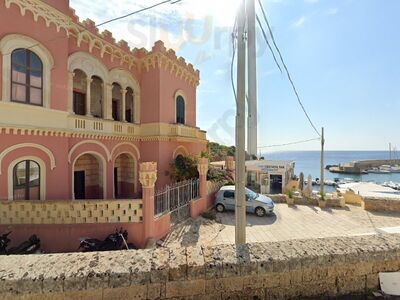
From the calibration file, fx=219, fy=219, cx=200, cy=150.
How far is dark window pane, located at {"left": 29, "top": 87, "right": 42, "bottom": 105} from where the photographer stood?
841 centimetres

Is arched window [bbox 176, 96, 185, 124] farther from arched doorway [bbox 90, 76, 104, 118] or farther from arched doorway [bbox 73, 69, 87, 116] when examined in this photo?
arched doorway [bbox 73, 69, 87, 116]

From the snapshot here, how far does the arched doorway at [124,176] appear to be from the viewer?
13672mm

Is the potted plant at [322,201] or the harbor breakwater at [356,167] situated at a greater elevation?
the potted plant at [322,201]

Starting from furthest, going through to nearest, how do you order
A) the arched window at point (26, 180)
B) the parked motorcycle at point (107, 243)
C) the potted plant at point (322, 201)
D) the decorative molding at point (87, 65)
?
the potted plant at point (322, 201) < the decorative molding at point (87, 65) < the arched window at point (26, 180) < the parked motorcycle at point (107, 243)

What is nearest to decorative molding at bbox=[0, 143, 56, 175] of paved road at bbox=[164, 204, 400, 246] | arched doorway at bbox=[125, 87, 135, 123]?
arched doorway at bbox=[125, 87, 135, 123]

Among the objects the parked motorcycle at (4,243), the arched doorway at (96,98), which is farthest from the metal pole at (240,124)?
the arched doorway at (96,98)

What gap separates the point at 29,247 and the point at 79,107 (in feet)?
24.5

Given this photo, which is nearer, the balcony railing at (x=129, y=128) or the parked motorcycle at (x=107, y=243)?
the parked motorcycle at (x=107, y=243)

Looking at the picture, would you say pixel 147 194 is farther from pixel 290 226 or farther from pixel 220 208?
pixel 290 226

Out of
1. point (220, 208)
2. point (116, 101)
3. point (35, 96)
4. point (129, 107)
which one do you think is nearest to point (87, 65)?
point (116, 101)

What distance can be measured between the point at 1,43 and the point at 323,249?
423 inches

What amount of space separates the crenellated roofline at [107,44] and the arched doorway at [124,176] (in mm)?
5660

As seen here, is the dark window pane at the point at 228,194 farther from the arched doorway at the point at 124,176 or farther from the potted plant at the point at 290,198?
the arched doorway at the point at 124,176

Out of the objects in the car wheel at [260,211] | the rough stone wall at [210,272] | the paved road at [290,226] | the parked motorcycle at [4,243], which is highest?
the rough stone wall at [210,272]
